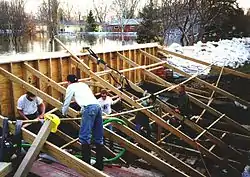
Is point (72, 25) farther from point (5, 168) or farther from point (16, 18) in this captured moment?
point (5, 168)

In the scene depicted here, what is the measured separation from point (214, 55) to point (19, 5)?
1913 inches

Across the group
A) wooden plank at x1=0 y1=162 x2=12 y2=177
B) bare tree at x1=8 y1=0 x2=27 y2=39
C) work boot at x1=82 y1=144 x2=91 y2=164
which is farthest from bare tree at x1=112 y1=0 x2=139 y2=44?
wooden plank at x1=0 y1=162 x2=12 y2=177

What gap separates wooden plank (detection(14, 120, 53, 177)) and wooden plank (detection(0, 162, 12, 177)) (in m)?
0.18

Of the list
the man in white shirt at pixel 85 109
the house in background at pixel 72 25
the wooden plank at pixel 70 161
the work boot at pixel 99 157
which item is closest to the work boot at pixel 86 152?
the man in white shirt at pixel 85 109

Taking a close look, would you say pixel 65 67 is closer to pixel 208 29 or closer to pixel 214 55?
pixel 214 55

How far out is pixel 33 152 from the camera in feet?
12.7

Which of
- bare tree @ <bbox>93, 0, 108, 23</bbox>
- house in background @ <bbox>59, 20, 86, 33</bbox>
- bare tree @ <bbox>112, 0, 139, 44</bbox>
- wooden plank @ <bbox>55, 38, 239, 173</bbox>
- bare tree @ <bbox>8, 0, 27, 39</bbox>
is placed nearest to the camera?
wooden plank @ <bbox>55, 38, 239, 173</bbox>

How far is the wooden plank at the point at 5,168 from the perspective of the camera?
3.76 meters

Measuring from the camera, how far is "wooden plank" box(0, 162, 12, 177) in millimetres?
3763

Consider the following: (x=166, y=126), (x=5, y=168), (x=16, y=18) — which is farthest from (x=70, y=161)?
(x=16, y=18)

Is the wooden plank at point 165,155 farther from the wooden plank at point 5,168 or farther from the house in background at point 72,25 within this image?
the house in background at point 72,25

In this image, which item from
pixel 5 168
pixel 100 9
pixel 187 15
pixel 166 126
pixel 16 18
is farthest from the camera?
pixel 100 9

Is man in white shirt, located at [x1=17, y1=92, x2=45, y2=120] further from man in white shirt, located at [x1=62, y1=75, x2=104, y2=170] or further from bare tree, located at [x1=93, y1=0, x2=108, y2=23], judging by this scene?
bare tree, located at [x1=93, y1=0, x2=108, y2=23]

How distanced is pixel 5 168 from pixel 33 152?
1.32 feet
